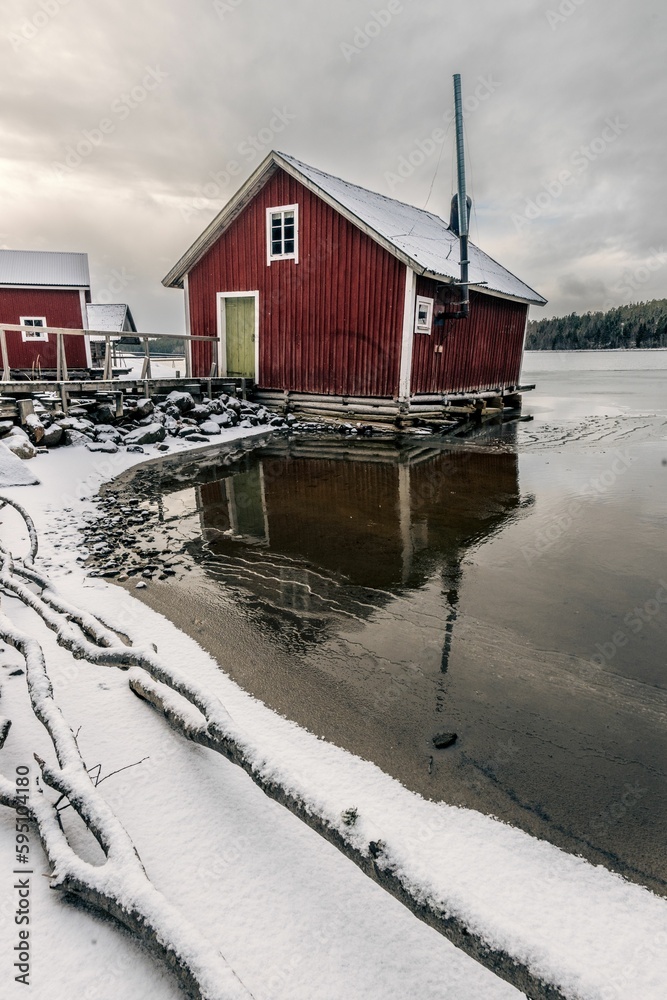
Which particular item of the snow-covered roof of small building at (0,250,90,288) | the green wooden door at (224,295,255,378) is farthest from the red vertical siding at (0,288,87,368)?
the green wooden door at (224,295,255,378)

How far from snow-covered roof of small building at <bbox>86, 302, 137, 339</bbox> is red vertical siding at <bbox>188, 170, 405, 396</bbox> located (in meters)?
22.3

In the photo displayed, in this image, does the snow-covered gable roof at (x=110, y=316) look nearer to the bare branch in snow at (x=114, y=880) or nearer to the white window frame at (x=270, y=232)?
the white window frame at (x=270, y=232)

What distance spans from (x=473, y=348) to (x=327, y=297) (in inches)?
222

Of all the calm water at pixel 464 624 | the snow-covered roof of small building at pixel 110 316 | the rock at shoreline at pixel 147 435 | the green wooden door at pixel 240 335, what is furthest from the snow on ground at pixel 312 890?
the snow-covered roof of small building at pixel 110 316

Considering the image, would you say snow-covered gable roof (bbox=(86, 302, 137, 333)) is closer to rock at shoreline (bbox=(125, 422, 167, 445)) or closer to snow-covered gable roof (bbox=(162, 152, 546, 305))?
snow-covered gable roof (bbox=(162, 152, 546, 305))

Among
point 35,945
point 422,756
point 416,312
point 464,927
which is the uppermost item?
point 416,312

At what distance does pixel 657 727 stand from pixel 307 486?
19.7ft

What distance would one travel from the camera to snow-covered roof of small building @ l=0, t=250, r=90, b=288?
2073cm

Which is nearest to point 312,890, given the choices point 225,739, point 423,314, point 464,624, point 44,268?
point 225,739

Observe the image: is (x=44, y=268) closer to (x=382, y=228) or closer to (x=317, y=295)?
(x=317, y=295)

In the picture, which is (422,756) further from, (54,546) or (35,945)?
(54,546)

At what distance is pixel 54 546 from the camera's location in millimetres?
5227

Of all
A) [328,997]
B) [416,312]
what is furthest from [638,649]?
[416,312]

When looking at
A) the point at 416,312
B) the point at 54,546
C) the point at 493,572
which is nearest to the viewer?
the point at 493,572
